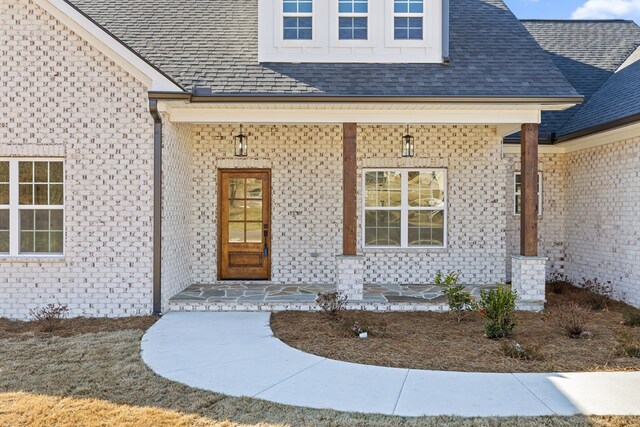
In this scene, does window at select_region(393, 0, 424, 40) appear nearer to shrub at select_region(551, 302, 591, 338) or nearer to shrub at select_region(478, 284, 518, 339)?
shrub at select_region(478, 284, 518, 339)

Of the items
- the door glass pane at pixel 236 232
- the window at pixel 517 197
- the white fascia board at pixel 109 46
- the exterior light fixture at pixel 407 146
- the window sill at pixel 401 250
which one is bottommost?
the window sill at pixel 401 250

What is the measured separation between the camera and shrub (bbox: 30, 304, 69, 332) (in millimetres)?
7702

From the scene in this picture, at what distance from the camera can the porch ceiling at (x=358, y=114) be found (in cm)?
891

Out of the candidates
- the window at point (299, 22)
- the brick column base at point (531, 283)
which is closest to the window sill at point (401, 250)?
the brick column base at point (531, 283)

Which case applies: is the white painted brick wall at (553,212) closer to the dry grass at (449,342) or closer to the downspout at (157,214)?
the dry grass at (449,342)

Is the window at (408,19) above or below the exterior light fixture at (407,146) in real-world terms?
above

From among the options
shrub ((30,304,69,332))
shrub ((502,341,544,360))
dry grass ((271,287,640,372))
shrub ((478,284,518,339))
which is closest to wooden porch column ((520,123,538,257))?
dry grass ((271,287,640,372))

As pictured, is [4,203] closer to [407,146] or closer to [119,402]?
[119,402]

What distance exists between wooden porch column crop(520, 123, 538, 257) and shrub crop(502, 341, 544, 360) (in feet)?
9.41

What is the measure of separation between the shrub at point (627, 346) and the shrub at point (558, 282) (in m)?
4.00

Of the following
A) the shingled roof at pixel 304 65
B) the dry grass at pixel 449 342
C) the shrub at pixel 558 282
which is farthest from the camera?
the shrub at pixel 558 282

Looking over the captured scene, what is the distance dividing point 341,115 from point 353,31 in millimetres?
2194

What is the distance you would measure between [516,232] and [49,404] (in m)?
9.97

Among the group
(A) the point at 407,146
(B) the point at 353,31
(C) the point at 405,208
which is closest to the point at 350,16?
(B) the point at 353,31
